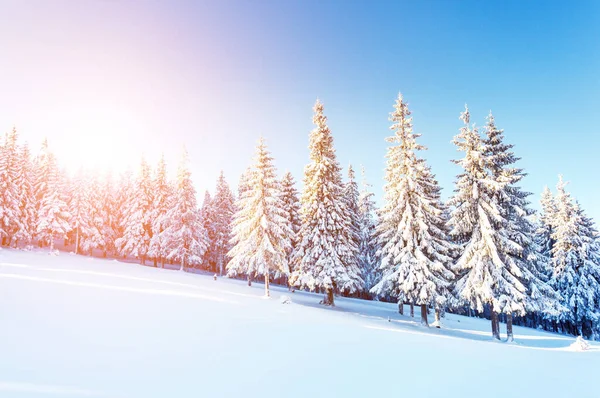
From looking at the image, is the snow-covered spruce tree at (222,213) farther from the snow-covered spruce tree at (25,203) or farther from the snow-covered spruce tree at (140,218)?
the snow-covered spruce tree at (25,203)

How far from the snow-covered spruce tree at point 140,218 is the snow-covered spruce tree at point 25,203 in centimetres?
1167

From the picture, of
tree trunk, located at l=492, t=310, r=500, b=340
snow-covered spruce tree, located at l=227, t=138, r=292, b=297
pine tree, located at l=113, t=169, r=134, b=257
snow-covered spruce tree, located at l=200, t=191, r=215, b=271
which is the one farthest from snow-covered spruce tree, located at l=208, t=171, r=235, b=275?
tree trunk, located at l=492, t=310, r=500, b=340

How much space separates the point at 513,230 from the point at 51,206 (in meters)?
57.1

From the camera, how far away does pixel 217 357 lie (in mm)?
9047

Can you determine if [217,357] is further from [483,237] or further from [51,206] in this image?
[51,206]

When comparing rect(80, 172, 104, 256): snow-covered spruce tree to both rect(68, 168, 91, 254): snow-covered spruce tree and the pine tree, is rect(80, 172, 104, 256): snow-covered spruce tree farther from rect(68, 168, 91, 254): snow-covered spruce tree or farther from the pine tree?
the pine tree

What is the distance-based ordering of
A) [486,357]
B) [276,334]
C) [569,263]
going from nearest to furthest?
1. [276,334]
2. [486,357]
3. [569,263]

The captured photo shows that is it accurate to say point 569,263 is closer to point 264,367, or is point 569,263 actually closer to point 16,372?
point 264,367

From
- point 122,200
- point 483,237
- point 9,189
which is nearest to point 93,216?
point 122,200

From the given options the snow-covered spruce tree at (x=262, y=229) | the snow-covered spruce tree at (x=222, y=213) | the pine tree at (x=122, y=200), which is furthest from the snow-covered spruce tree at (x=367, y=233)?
the pine tree at (x=122, y=200)

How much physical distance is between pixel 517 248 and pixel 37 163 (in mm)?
74100

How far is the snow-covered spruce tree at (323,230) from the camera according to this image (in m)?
28.1

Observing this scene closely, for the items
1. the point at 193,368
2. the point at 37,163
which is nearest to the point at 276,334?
the point at 193,368

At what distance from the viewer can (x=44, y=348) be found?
25.1ft
